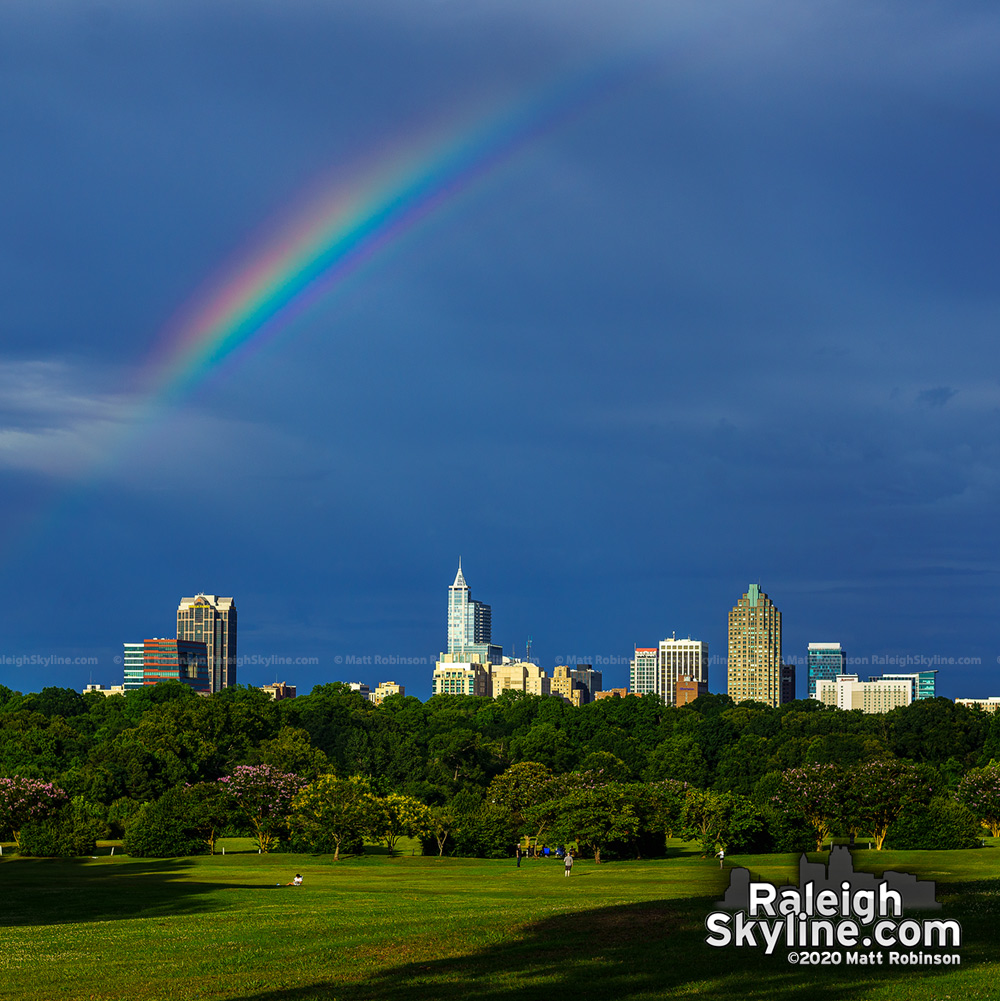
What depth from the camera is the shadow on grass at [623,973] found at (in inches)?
1029

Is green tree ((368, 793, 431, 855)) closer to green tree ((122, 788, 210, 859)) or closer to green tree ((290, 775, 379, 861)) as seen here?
green tree ((290, 775, 379, 861))

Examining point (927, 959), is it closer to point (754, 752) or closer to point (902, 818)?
point (902, 818)

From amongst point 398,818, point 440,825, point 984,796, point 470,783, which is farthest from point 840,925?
point 470,783

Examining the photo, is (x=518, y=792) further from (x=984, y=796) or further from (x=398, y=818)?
(x=984, y=796)

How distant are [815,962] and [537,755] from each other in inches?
5282

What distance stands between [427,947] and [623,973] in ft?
24.6

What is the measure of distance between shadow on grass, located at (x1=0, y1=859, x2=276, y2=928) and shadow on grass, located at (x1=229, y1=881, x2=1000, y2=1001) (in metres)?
21.3

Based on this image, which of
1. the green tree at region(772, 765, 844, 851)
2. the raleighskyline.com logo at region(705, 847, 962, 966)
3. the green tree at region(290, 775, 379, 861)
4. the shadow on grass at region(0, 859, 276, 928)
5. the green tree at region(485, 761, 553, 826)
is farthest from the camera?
the green tree at region(485, 761, 553, 826)

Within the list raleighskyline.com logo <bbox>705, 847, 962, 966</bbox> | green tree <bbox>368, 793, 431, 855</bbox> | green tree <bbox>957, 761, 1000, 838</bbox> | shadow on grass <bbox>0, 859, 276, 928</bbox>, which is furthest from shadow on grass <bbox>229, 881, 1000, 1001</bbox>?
green tree <bbox>957, 761, 1000, 838</bbox>

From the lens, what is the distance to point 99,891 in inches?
2480

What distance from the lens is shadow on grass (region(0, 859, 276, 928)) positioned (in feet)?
167

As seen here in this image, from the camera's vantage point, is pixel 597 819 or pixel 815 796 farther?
pixel 815 796

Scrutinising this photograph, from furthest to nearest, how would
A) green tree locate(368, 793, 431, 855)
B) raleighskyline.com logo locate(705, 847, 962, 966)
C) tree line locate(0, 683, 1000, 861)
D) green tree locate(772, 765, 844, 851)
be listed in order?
1. green tree locate(772, 765, 844, 851)
2. tree line locate(0, 683, 1000, 861)
3. green tree locate(368, 793, 431, 855)
4. raleighskyline.com logo locate(705, 847, 962, 966)

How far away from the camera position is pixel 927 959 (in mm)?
28875
